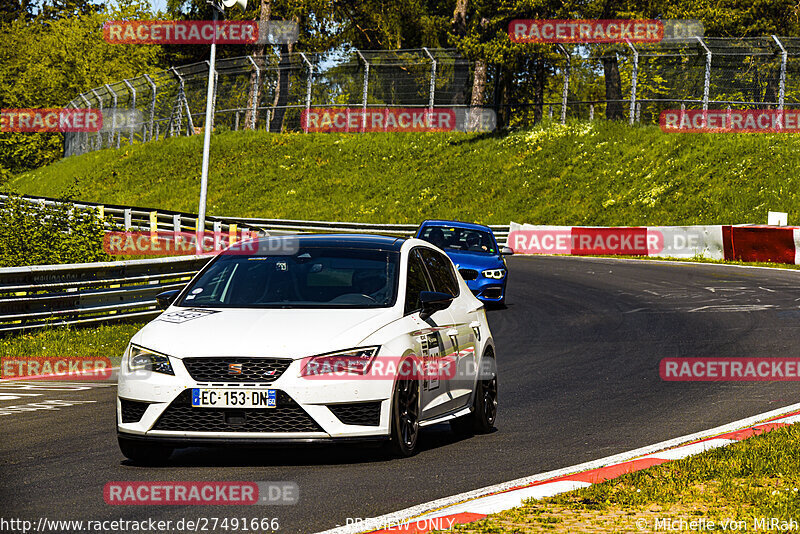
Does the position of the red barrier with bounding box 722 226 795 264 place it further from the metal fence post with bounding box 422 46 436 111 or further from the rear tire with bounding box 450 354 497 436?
the rear tire with bounding box 450 354 497 436

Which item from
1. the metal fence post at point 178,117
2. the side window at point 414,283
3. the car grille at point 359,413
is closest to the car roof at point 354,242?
the side window at point 414,283

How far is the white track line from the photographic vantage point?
6106 mm

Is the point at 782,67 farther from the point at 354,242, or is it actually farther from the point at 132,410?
the point at 132,410

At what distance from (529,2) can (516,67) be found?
2867 millimetres

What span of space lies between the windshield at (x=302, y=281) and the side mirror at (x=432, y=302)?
24 cm

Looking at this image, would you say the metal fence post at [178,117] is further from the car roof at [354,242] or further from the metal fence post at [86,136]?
the car roof at [354,242]

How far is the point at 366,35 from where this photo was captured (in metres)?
64.3

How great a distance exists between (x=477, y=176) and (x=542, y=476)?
42404mm

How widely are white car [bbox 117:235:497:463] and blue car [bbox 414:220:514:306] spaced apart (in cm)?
1202

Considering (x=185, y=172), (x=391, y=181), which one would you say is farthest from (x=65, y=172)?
(x=391, y=181)

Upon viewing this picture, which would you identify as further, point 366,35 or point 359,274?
point 366,35

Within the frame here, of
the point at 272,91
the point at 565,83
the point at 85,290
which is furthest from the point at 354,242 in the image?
the point at 272,91

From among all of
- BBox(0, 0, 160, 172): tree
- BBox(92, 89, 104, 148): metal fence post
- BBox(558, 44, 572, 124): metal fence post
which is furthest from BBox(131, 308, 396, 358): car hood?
BBox(0, 0, 160, 172): tree

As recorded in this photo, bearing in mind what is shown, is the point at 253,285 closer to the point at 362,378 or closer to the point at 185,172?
the point at 362,378
